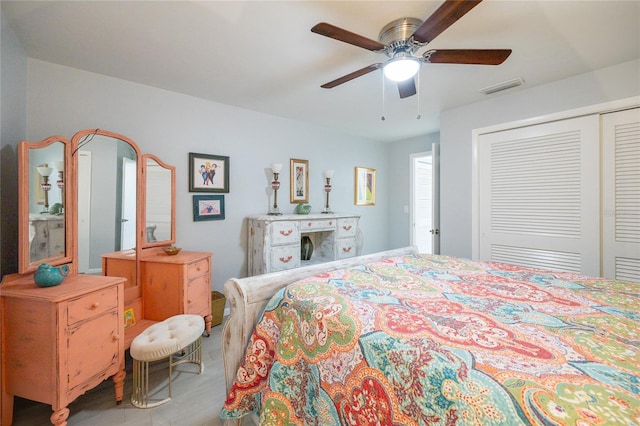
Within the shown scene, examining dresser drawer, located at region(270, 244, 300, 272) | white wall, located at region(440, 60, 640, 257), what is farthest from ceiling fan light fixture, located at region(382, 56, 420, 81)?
dresser drawer, located at region(270, 244, 300, 272)

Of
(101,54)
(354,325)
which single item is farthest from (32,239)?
(354,325)

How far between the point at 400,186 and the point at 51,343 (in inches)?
178

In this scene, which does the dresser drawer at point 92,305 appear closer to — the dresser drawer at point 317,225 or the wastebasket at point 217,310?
the wastebasket at point 217,310

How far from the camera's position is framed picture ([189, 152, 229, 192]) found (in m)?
2.78

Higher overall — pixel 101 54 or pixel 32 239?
pixel 101 54

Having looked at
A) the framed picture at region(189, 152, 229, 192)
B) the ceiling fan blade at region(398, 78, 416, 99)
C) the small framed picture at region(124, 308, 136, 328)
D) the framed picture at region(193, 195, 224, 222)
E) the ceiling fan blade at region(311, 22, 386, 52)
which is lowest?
the small framed picture at region(124, 308, 136, 328)

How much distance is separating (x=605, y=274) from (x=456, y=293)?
211 centimetres

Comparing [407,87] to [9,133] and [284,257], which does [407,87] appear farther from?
[9,133]

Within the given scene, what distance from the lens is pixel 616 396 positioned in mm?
610

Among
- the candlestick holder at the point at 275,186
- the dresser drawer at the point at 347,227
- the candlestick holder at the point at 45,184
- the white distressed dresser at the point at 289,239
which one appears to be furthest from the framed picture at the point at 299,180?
the candlestick holder at the point at 45,184

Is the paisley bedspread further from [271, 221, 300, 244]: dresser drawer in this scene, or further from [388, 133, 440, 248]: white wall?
[388, 133, 440, 248]: white wall

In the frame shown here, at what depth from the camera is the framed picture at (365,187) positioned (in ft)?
14.4

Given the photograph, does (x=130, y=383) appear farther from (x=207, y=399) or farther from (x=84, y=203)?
(x=84, y=203)

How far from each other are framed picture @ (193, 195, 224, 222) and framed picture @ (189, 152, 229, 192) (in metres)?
0.09
